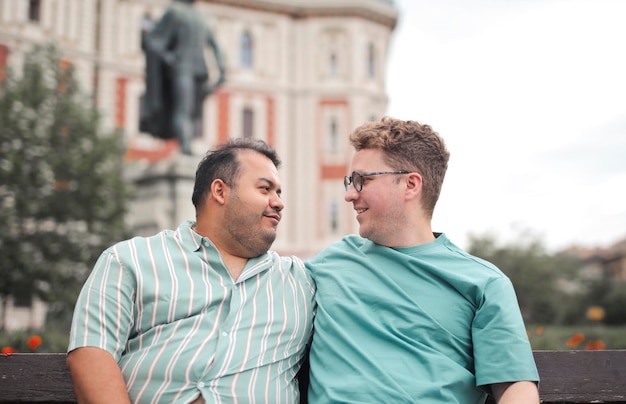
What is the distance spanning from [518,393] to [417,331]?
0.37m

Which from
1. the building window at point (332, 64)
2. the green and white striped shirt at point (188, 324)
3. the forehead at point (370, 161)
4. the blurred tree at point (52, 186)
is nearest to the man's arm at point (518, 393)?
the green and white striped shirt at point (188, 324)

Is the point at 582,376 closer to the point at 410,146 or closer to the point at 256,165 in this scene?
the point at 410,146

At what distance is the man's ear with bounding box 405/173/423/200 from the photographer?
2.72 m

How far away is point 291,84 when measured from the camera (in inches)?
1217

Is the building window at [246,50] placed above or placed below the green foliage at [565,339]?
above

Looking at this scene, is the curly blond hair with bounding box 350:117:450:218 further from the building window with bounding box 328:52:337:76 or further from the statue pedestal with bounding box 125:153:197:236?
the building window with bounding box 328:52:337:76

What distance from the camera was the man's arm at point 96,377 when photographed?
225 centimetres

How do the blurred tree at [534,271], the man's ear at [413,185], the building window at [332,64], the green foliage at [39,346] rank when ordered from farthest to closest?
the building window at [332,64], the blurred tree at [534,271], the green foliage at [39,346], the man's ear at [413,185]

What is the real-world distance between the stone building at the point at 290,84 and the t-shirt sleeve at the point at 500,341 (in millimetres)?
25892

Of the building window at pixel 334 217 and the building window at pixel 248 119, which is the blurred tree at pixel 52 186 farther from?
the building window at pixel 334 217

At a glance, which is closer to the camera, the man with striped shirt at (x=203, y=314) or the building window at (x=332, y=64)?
the man with striped shirt at (x=203, y=314)

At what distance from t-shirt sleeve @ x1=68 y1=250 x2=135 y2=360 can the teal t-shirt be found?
2.12 ft

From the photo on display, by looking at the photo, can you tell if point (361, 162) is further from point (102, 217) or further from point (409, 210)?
point (102, 217)

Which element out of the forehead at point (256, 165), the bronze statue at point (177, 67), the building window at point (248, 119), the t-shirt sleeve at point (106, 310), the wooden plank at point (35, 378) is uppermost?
the building window at point (248, 119)
